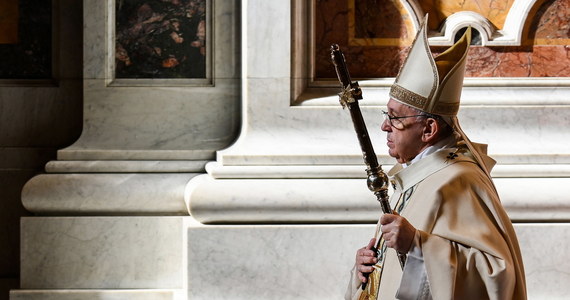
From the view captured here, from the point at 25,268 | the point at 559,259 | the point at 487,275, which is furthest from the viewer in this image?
the point at 25,268

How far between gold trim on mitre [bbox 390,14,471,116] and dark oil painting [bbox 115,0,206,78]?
7.20 ft

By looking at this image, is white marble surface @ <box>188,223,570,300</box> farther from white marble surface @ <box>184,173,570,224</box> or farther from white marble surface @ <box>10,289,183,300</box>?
white marble surface @ <box>10,289,183,300</box>

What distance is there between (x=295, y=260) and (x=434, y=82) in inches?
72.4

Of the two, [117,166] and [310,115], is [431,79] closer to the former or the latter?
[310,115]

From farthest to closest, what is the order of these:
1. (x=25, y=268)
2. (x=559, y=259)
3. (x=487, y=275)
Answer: (x=25, y=268)
(x=559, y=259)
(x=487, y=275)

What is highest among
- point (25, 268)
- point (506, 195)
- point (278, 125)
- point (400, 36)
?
point (400, 36)

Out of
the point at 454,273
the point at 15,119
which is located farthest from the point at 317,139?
the point at 454,273

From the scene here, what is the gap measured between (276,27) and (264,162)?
2.29 ft

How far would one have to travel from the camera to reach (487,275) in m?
3.40

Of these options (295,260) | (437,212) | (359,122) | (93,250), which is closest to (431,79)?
(359,122)

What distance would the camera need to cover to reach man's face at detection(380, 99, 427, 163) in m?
3.73

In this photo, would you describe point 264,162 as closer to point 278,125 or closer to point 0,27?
point 278,125

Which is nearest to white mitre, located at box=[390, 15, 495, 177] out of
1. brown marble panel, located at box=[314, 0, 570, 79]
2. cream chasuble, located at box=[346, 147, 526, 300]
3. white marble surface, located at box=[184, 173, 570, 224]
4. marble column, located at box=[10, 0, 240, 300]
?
cream chasuble, located at box=[346, 147, 526, 300]

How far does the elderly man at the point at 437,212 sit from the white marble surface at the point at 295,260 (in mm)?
1344
